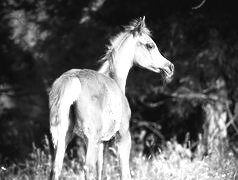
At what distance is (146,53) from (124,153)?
146 centimetres

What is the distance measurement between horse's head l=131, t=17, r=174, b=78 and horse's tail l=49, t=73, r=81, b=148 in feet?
5.61

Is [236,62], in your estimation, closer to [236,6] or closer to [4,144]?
[236,6]

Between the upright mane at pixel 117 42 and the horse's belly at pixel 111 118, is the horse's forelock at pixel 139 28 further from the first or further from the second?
the horse's belly at pixel 111 118

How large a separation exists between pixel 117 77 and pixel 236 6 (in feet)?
13.2

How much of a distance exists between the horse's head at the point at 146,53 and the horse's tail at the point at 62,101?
1.71m

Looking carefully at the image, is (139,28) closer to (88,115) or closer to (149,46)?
(149,46)

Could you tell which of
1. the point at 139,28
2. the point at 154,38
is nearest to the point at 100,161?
the point at 139,28

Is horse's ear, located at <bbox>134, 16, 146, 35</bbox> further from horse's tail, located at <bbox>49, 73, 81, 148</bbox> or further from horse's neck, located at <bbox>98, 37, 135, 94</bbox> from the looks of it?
horse's tail, located at <bbox>49, 73, 81, 148</bbox>

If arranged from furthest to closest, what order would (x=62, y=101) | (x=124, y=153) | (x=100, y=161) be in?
(x=100, y=161)
(x=124, y=153)
(x=62, y=101)

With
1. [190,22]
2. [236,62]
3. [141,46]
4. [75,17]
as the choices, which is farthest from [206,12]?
[141,46]

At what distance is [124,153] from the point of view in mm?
5430

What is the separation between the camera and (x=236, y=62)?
927 centimetres

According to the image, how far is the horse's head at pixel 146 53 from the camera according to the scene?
6.25 meters

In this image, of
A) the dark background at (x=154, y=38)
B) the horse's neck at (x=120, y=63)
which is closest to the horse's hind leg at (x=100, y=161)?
the horse's neck at (x=120, y=63)
